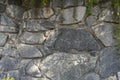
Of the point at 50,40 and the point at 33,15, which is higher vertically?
the point at 33,15

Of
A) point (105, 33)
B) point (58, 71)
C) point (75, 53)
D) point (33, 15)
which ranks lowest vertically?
point (58, 71)

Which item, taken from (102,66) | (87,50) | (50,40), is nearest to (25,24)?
(50,40)

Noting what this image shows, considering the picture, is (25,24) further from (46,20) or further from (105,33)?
(105,33)

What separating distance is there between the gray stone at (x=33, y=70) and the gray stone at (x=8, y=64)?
18 cm

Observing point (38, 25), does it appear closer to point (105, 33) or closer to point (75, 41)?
point (75, 41)

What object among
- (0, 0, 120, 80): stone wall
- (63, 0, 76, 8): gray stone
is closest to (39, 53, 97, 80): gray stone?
(0, 0, 120, 80): stone wall

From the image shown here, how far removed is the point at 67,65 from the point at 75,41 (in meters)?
0.27

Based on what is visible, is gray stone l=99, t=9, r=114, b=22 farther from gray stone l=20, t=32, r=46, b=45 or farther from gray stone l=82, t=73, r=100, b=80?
gray stone l=20, t=32, r=46, b=45

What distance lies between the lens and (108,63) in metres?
2.61

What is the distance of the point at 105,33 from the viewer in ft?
8.61

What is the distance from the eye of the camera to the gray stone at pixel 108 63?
2.58m

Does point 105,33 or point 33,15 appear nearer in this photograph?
point 105,33

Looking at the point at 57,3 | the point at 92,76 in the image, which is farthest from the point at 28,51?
the point at 92,76

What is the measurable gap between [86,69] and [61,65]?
270mm
